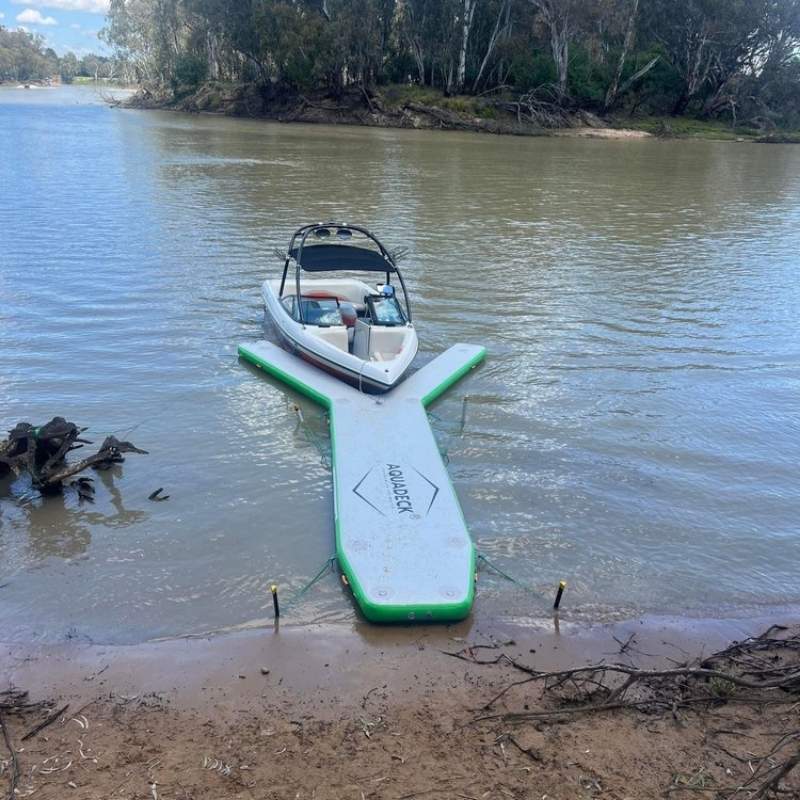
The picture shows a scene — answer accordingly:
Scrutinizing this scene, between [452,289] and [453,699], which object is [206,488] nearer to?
[453,699]

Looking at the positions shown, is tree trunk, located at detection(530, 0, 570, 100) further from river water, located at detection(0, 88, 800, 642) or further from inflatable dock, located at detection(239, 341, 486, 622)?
inflatable dock, located at detection(239, 341, 486, 622)

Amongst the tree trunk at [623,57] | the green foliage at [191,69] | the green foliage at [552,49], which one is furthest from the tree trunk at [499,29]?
the green foliage at [191,69]

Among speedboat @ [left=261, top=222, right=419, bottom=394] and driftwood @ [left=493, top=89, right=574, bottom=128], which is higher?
driftwood @ [left=493, top=89, right=574, bottom=128]

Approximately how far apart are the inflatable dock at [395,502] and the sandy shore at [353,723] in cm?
31

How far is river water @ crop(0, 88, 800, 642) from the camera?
6.47 m

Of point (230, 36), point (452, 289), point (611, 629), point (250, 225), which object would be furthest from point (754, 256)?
point (230, 36)

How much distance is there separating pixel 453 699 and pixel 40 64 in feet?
588

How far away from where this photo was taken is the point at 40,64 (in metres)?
152

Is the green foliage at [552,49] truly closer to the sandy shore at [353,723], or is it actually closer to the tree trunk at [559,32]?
the tree trunk at [559,32]

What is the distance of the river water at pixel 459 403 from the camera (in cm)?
647

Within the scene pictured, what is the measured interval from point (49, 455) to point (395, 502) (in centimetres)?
367

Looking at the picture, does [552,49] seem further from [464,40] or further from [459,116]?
[459,116]

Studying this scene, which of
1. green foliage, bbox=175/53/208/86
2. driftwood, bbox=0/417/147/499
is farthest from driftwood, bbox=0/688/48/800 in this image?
green foliage, bbox=175/53/208/86

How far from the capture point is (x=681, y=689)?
4.95 meters
